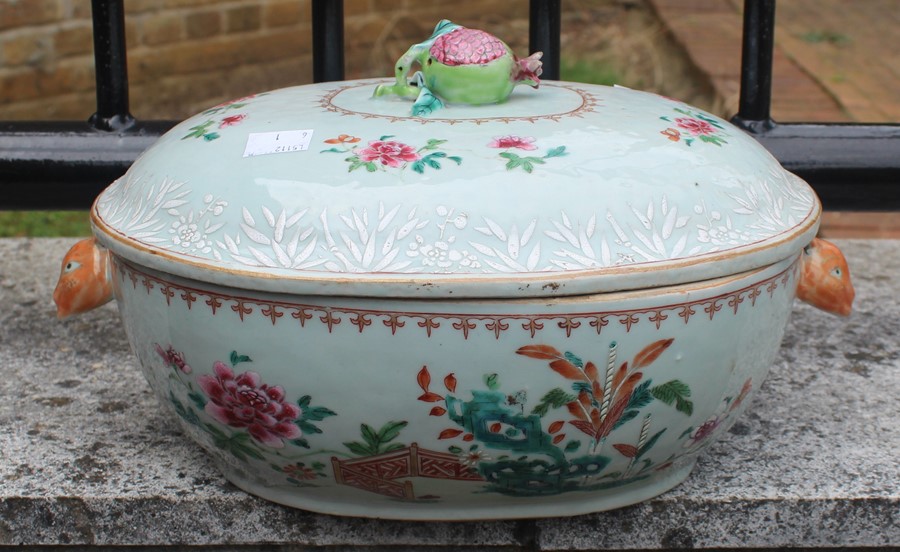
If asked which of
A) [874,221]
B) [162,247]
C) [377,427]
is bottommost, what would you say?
[874,221]

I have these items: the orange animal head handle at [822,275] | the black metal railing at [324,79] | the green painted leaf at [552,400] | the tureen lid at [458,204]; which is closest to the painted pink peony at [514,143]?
the tureen lid at [458,204]

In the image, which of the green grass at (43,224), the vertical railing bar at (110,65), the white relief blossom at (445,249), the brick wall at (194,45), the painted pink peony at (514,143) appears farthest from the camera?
the brick wall at (194,45)

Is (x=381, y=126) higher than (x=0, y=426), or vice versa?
(x=381, y=126)

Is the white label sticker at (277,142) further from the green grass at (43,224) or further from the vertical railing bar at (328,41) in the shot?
the green grass at (43,224)

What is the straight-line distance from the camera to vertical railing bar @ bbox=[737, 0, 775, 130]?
67.2 inches

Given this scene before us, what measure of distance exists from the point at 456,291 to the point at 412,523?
0.38 meters

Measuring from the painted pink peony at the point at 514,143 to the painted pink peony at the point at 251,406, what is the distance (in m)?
0.32

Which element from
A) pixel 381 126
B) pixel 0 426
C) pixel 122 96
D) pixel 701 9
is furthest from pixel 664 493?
pixel 701 9

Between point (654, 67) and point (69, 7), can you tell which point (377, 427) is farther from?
point (654, 67)

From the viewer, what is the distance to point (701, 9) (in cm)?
548

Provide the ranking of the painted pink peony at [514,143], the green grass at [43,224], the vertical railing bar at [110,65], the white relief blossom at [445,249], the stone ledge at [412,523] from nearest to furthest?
the white relief blossom at [445,249] < the painted pink peony at [514,143] < the stone ledge at [412,523] < the vertical railing bar at [110,65] < the green grass at [43,224]

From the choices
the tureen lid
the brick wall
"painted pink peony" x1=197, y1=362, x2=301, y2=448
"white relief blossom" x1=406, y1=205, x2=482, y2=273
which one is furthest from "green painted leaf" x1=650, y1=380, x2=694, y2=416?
the brick wall

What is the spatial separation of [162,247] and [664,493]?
60 cm

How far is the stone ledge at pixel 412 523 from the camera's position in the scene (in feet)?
4.26
